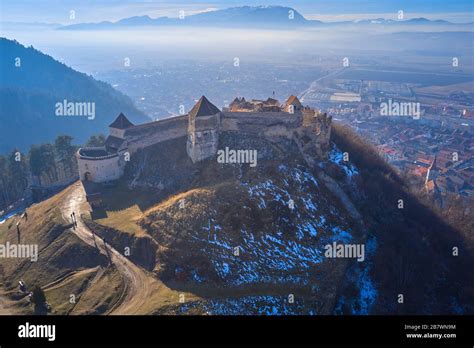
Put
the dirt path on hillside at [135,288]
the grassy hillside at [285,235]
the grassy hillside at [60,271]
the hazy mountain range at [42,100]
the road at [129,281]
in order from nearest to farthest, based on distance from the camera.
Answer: the dirt path on hillside at [135,288] → the road at [129,281] → the grassy hillside at [60,271] → the grassy hillside at [285,235] → the hazy mountain range at [42,100]

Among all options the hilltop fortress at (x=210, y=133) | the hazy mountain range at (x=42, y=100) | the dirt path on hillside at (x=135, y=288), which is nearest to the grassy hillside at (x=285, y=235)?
the dirt path on hillside at (x=135, y=288)

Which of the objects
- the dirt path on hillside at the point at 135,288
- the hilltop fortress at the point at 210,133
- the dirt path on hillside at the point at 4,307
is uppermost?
the hilltop fortress at the point at 210,133

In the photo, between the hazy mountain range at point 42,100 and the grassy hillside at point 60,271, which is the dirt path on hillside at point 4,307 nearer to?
the grassy hillside at point 60,271

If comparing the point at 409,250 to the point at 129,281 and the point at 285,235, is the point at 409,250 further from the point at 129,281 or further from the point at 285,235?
the point at 129,281

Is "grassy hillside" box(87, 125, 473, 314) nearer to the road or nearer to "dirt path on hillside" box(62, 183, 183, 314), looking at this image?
"dirt path on hillside" box(62, 183, 183, 314)

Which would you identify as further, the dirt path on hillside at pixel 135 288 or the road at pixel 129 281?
the road at pixel 129 281

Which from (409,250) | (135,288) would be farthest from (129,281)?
(409,250)

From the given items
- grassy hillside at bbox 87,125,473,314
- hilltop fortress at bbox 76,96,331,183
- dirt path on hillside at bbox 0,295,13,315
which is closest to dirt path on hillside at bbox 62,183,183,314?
grassy hillside at bbox 87,125,473,314
